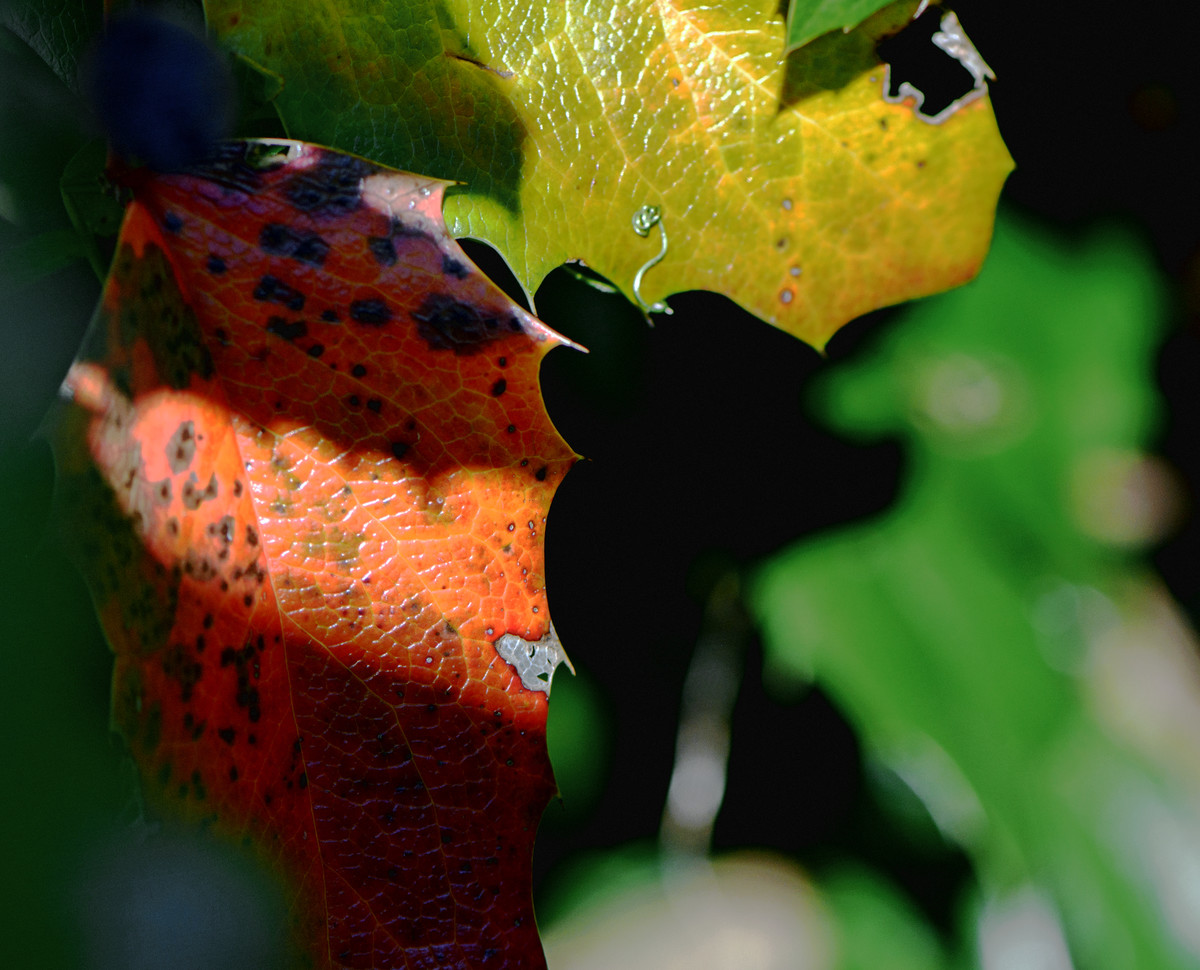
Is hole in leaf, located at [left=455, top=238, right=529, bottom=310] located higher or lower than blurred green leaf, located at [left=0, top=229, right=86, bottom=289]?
lower

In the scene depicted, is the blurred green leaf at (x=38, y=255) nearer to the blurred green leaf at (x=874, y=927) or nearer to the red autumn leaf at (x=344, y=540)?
the red autumn leaf at (x=344, y=540)

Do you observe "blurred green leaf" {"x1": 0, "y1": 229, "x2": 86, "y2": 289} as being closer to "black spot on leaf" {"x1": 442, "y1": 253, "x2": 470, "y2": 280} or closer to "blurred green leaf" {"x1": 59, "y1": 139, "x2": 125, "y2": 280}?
"blurred green leaf" {"x1": 59, "y1": 139, "x2": 125, "y2": 280}

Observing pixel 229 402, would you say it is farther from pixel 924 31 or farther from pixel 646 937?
pixel 646 937

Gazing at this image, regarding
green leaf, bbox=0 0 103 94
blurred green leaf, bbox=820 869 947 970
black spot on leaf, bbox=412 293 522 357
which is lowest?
blurred green leaf, bbox=820 869 947 970

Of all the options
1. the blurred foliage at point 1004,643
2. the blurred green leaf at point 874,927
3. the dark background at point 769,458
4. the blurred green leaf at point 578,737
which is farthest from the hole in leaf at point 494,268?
the blurred green leaf at point 874,927

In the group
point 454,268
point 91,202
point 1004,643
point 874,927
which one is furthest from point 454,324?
point 874,927

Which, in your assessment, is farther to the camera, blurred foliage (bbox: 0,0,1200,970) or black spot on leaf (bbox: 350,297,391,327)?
blurred foliage (bbox: 0,0,1200,970)

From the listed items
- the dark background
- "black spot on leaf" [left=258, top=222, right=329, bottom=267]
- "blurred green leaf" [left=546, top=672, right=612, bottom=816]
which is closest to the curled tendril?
"black spot on leaf" [left=258, top=222, right=329, bottom=267]
